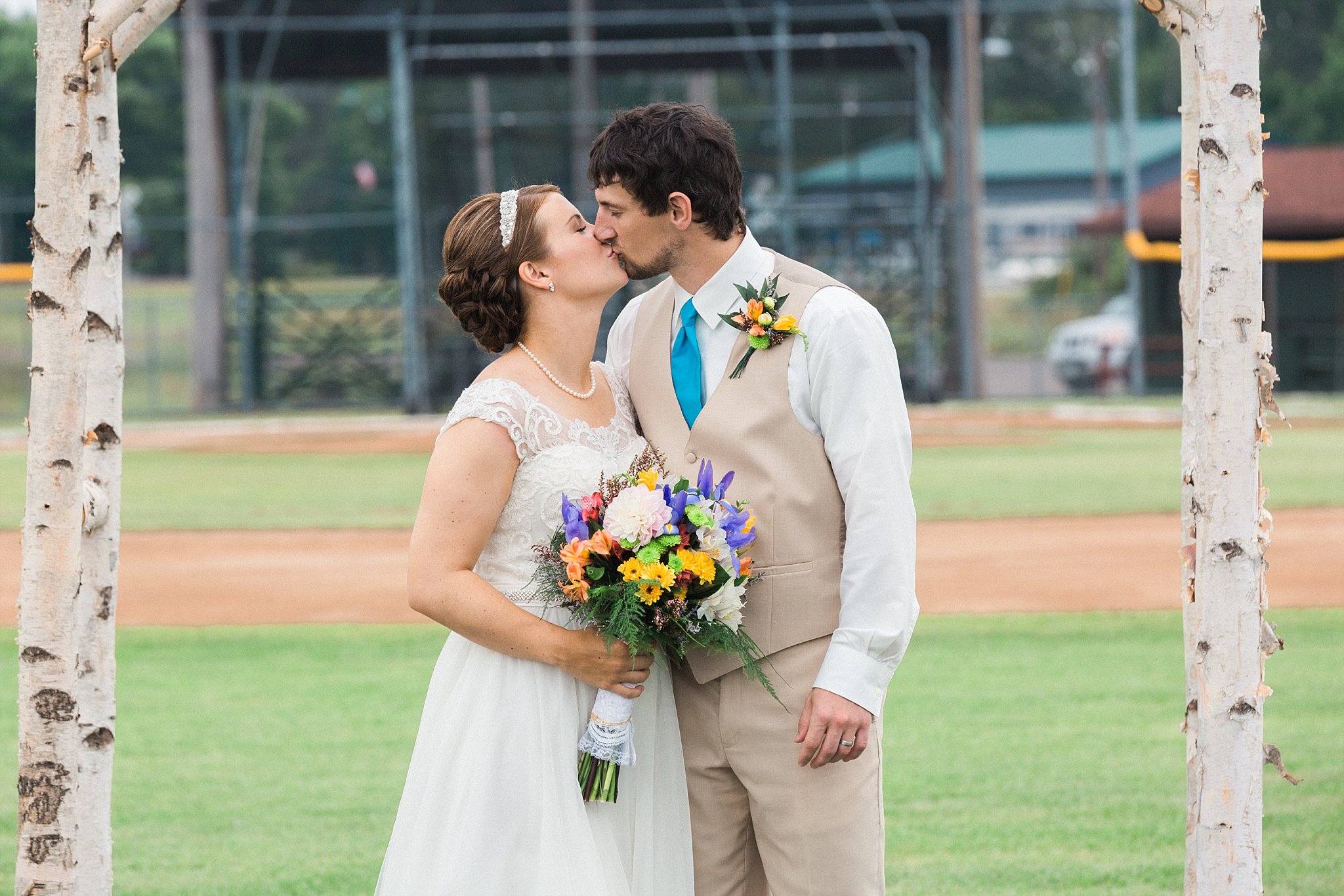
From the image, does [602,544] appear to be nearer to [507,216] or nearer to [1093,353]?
[507,216]

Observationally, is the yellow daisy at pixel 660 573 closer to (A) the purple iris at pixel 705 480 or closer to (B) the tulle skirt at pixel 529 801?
(A) the purple iris at pixel 705 480

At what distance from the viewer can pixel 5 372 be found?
31.3m

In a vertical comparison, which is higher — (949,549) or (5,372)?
(5,372)

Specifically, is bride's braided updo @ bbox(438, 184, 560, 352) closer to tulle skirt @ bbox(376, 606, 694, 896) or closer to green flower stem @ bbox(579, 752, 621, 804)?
tulle skirt @ bbox(376, 606, 694, 896)

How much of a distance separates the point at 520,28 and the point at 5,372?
12.7m

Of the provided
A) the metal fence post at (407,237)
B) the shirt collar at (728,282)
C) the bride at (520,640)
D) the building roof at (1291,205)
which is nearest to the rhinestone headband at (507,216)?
the bride at (520,640)

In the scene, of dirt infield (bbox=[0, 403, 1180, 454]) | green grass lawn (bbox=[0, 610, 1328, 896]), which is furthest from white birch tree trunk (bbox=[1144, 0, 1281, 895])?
dirt infield (bbox=[0, 403, 1180, 454])

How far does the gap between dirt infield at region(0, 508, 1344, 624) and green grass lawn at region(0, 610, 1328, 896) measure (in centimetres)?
58

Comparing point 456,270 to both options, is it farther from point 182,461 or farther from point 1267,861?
point 182,461

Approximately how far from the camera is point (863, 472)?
2.87 metres

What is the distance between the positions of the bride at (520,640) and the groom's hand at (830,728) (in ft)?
1.07

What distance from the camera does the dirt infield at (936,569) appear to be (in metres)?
9.80

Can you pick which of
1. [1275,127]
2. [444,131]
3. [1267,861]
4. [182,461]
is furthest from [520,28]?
[1275,127]

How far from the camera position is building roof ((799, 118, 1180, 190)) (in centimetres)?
4697
